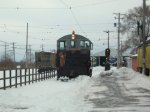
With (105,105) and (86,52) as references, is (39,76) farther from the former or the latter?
(105,105)

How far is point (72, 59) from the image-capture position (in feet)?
128

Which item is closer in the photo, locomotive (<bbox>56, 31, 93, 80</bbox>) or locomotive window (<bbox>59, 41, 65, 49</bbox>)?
locomotive (<bbox>56, 31, 93, 80</bbox>)

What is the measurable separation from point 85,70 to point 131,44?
66816 mm

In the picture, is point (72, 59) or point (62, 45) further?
point (62, 45)

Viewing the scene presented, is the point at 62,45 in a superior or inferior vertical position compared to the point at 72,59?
superior

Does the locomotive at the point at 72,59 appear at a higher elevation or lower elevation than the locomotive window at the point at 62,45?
lower

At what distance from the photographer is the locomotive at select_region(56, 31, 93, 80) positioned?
38844 millimetres

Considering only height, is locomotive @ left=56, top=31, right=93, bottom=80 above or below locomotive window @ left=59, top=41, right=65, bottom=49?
below

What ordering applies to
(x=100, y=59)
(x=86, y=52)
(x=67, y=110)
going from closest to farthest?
(x=67, y=110) < (x=86, y=52) < (x=100, y=59)

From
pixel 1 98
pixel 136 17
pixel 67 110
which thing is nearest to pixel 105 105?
pixel 67 110

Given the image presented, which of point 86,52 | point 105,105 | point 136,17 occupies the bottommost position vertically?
point 105,105

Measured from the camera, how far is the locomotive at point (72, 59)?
3884 centimetres

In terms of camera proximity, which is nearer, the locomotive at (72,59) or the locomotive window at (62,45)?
the locomotive at (72,59)

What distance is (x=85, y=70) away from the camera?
131 ft
